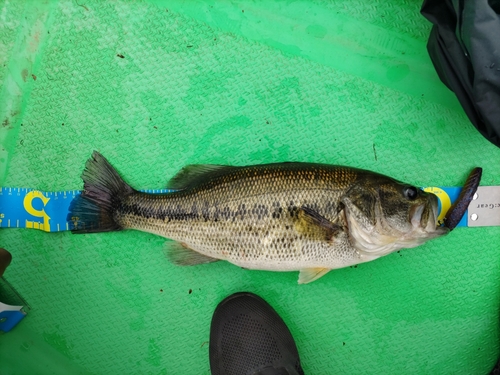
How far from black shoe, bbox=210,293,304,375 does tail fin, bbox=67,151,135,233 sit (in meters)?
0.74

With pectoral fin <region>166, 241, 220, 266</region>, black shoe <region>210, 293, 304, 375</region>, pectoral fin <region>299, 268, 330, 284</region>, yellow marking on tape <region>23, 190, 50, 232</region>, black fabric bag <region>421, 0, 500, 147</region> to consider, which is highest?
black fabric bag <region>421, 0, 500, 147</region>

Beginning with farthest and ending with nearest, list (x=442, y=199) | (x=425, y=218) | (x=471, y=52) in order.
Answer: (x=442, y=199), (x=425, y=218), (x=471, y=52)

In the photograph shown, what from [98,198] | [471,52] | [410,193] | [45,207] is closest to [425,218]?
[410,193]

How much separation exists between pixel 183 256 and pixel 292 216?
0.60 meters

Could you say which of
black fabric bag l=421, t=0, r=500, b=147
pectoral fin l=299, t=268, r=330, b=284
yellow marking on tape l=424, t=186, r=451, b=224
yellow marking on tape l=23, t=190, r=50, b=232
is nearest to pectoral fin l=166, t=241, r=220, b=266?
pectoral fin l=299, t=268, r=330, b=284

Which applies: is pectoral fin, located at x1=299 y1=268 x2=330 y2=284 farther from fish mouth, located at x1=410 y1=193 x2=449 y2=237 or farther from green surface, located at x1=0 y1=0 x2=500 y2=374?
fish mouth, located at x1=410 y1=193 x2=449 y2=237

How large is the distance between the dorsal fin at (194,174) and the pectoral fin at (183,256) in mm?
297

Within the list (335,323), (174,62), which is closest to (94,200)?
(174,62)

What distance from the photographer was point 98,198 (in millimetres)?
1754

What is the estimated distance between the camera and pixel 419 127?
1.86 m

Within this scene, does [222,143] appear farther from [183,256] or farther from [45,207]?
[45,207]

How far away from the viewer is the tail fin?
1749 mm

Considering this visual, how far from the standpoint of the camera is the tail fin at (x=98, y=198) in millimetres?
1749

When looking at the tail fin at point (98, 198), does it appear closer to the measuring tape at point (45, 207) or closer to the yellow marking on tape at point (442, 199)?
the measuring tape at point (45, 207)
